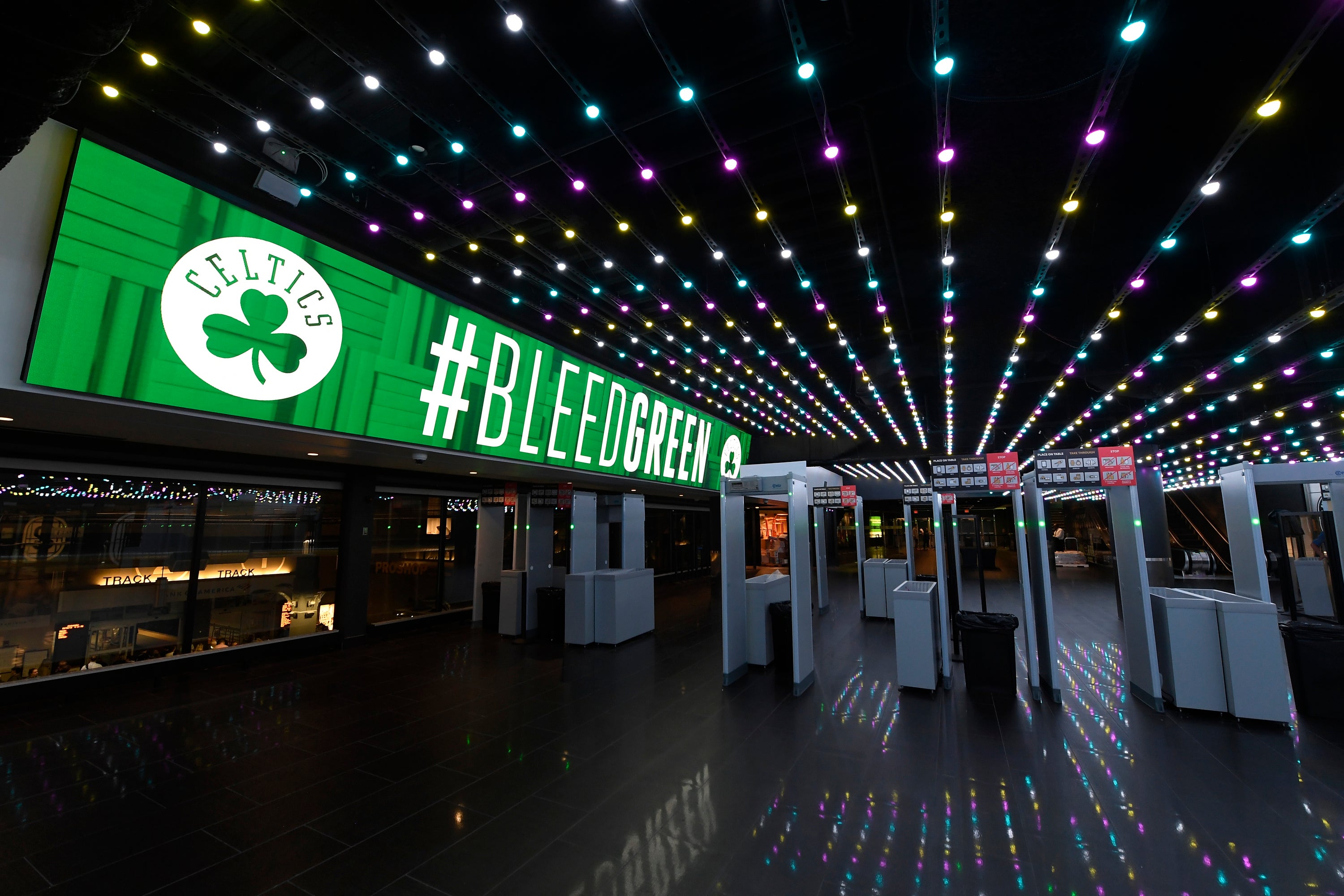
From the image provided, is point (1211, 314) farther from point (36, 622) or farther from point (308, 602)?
point (36, 622)

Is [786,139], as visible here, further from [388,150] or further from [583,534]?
[583,534]

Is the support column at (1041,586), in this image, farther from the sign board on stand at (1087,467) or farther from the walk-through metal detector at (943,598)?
the walk-through metal detector at (943,598)

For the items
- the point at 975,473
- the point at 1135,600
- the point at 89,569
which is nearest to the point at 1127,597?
the point at 1135,600

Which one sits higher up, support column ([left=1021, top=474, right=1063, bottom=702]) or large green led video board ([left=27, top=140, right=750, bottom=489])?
large green led video board ([left=27, top=140, right=750, bottom=489])

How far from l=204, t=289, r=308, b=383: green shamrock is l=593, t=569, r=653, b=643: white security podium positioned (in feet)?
18.8

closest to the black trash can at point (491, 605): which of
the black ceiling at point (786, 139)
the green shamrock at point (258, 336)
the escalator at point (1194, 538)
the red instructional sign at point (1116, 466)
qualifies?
the black ceiling at point (786, 139)

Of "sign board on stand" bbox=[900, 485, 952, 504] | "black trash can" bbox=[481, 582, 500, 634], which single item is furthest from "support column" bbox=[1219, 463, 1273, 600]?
"black trash can" bbox=[481, 582, 500, 634]

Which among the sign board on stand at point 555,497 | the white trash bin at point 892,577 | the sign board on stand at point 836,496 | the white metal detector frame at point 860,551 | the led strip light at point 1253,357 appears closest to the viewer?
the led strip light at point 1253,357

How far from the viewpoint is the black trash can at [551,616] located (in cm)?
965

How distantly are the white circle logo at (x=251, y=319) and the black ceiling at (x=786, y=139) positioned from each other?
62 centimetres

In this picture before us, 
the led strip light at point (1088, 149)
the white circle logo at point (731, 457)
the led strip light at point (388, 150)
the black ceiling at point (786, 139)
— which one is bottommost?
the white circle logo at point (731, 457)

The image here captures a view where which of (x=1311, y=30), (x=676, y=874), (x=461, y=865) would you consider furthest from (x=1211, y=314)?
(x=461, y=865)

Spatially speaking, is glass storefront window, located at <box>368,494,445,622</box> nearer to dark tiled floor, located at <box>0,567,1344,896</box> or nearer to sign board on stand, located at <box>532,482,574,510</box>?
sign board on stand, located at <box>532,482,574,510</box>

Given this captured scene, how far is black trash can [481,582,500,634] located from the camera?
443 inches
